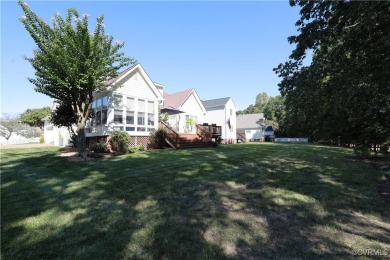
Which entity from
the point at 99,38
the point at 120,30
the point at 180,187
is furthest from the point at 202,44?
the point at 180,187

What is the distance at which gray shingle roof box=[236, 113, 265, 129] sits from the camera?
4638 cm

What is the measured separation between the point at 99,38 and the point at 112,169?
278 inches

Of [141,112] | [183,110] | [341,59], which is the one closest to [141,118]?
[141,112]

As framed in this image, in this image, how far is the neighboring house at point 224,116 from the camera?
1161 inches

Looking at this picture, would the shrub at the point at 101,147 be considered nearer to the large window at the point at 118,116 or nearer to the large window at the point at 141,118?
the large window at the point at 118,116

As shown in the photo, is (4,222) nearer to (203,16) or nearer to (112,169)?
(112,169)

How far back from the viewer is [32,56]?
441 inches

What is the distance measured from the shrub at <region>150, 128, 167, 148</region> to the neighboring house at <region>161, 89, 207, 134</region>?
566 cm

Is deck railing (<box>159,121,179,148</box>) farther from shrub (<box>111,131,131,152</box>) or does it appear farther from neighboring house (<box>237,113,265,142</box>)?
neighboring house (<box>237,113,265,142</box>)

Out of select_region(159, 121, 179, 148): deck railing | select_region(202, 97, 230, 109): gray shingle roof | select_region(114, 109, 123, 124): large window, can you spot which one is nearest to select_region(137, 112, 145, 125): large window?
select_region(114, 109, 123, 124): large window

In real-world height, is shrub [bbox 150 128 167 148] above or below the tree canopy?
below

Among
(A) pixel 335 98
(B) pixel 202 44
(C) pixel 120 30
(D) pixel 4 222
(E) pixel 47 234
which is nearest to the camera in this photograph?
(E) pixel 47 234

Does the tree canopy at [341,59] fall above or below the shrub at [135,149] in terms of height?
above

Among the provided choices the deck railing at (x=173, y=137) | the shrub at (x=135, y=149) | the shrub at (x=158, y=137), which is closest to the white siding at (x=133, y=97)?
the shrub at (x=158, y=137)
